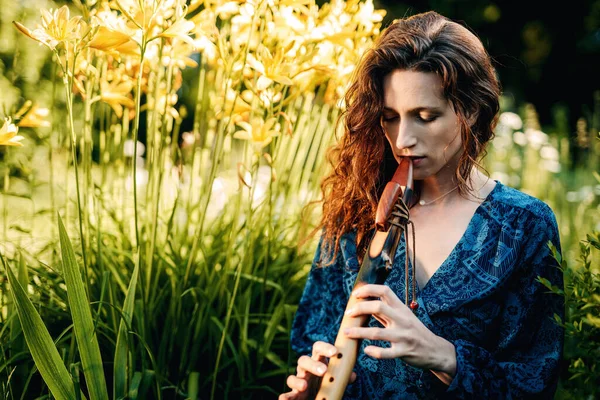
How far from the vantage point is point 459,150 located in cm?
159

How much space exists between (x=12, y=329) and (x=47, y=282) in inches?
12.0

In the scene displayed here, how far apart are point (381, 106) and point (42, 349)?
0.98 metres

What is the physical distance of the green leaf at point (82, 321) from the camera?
1.37 m

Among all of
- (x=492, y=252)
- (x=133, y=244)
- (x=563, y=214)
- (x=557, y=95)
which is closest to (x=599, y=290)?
(x=492, y=252)

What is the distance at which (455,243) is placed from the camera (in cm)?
158

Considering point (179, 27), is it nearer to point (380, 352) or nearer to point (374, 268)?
point (374, 268)

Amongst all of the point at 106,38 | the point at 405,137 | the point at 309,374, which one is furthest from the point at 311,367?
the point at 106,38

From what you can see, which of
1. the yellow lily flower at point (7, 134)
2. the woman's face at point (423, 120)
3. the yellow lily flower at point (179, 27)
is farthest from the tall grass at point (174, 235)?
the woman's face at point (423, 120)

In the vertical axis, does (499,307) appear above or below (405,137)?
below

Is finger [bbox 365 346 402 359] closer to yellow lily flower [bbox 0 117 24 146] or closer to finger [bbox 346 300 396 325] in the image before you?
finger [bbox 346 300 396 325]

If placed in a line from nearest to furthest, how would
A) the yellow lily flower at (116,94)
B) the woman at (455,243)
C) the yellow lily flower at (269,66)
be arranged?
the woman at (455,243), the yellow lily flower at (269,66), the yellow lily flower at (116,94)

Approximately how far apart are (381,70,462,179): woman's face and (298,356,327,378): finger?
1.66ft

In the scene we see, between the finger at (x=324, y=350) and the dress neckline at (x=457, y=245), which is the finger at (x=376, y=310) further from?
the dress neckline at (x=457, y=245)

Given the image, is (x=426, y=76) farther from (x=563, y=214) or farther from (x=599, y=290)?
(x=563, y=214)
